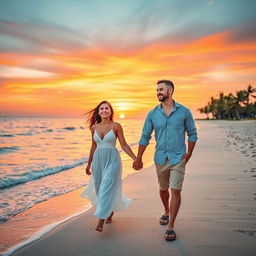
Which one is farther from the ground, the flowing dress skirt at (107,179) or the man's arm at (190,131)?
the man's arm at (190,131)

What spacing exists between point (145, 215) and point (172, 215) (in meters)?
1.01

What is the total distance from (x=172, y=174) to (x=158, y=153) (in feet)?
1.26

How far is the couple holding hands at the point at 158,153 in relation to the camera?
4098mm

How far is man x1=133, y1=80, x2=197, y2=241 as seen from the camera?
160 inches

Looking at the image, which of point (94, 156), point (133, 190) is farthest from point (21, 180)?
point (94, 156)

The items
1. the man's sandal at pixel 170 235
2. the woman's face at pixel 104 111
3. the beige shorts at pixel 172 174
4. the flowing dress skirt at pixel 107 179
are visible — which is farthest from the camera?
the woman's face at pixel 104 111

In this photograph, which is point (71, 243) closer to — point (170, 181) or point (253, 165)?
point (170, 181)

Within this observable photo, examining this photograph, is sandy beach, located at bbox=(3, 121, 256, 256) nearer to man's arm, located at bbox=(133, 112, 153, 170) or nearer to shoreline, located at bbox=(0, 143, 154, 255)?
shoreline, located at bbox=(0, 143, 154, 255)

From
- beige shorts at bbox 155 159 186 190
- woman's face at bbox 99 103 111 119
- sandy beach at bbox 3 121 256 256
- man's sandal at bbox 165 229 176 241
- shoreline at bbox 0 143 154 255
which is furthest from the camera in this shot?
woman's face at bbox 99 103 111 119

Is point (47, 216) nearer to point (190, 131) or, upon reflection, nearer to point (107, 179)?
point (107, 179)

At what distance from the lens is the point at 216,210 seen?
16.5 feet

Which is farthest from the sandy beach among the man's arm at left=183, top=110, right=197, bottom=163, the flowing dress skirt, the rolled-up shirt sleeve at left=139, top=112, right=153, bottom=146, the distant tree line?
the distant tree line

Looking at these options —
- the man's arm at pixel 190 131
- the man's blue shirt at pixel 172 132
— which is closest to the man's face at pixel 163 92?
the man's blue shirt at pixel 172 132

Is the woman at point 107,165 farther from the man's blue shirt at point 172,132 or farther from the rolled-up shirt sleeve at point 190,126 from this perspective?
the rolled-up shirt sleeve at point 190,126
